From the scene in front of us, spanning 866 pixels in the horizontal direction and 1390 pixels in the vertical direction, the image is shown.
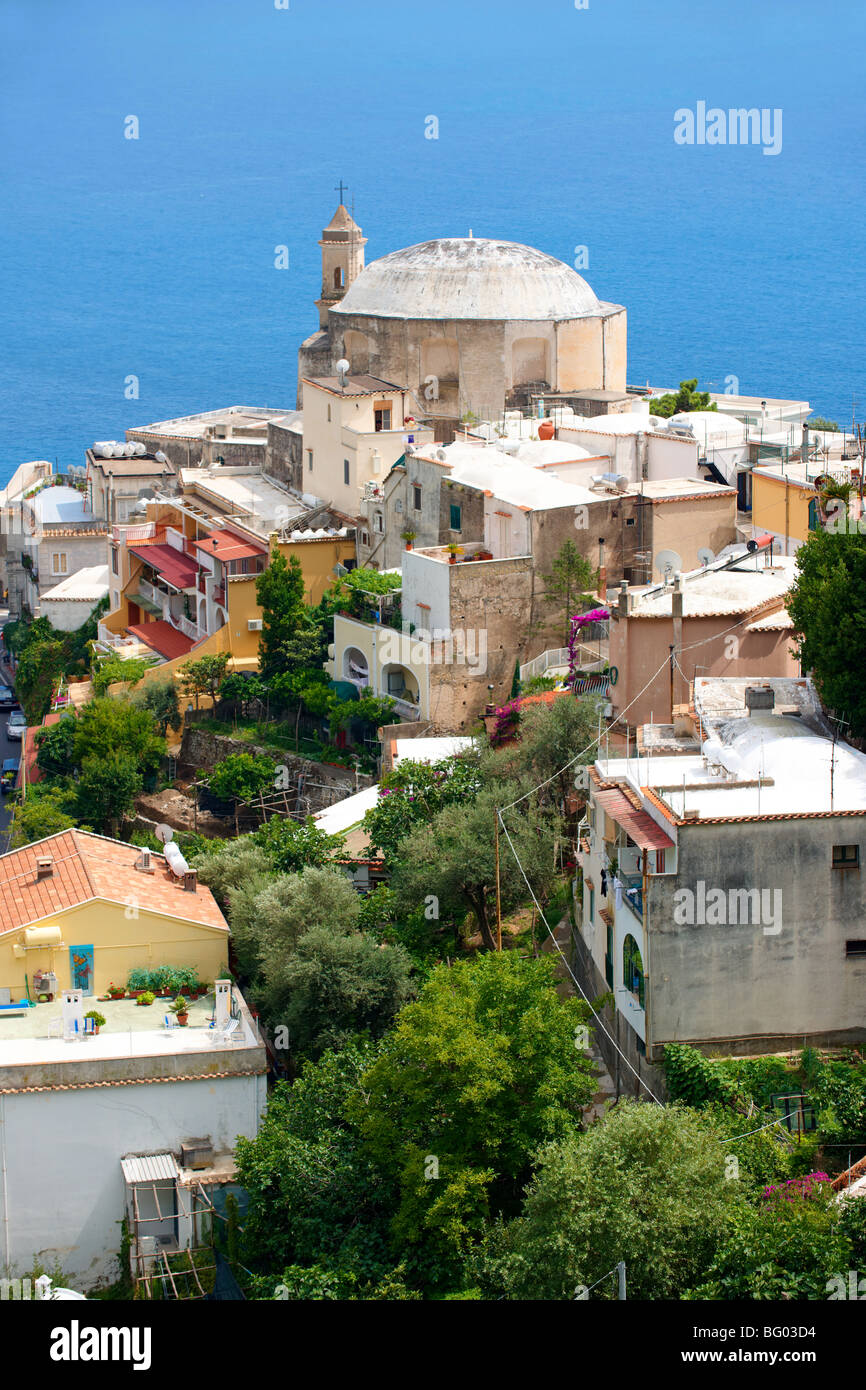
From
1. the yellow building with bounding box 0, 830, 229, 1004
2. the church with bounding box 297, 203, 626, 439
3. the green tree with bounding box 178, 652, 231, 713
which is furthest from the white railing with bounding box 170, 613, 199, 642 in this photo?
the yellow building with bounding box 0, 830, 229, 1004

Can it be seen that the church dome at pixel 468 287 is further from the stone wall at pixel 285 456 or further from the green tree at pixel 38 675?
the green tree at pixel 38 675

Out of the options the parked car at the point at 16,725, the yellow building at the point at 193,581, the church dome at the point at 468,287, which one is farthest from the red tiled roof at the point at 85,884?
the church dome at the point at 468,287

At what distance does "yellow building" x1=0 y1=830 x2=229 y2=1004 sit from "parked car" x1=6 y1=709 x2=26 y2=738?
22238mm

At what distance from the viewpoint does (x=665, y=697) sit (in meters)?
30.5

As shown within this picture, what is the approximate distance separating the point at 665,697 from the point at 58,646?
1023 inches

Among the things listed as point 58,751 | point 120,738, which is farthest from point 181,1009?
point 58,751

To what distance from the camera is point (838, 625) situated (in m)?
27.0

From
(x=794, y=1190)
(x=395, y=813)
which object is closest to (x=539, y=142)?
(x=395, y=813)

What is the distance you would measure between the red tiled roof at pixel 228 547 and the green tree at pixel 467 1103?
2167 cm

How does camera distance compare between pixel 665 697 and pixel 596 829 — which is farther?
pixel 665 697

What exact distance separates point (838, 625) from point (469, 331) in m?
23.4

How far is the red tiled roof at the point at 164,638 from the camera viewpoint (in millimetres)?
46812

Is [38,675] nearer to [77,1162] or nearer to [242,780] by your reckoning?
[242,780]
